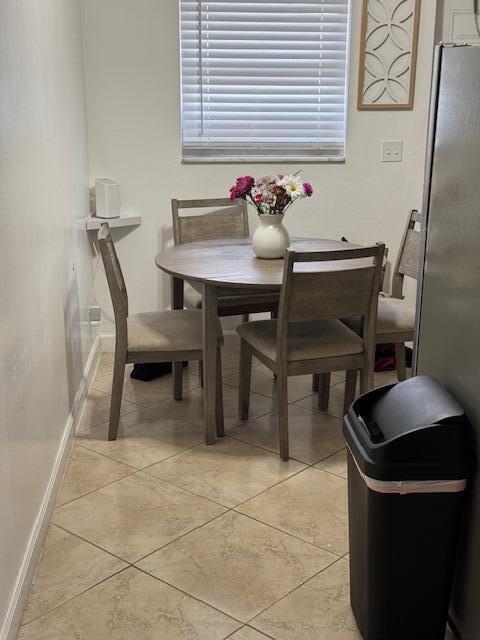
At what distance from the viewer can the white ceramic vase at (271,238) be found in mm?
3498

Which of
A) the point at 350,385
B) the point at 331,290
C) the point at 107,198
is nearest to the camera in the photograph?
the point at 331,290

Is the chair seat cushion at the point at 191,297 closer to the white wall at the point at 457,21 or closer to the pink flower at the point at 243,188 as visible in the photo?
the pink flower at the point at 243,188

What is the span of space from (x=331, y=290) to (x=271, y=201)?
0.65 metres

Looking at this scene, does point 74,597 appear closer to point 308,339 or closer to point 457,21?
point 308,339

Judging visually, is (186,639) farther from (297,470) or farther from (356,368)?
(356,368)

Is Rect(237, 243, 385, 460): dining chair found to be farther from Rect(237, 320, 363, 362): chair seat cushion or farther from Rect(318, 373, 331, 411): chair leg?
Rect(318, 373, 331, 411): chair leg

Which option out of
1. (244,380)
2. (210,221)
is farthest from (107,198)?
(244,380)

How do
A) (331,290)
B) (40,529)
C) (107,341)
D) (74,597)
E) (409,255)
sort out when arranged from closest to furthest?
(74,597), (40,529), (331,290), (409,255), (107,341)

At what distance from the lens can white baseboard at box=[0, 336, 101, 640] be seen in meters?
2.06

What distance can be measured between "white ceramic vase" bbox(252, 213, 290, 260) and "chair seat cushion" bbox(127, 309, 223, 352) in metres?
0.42

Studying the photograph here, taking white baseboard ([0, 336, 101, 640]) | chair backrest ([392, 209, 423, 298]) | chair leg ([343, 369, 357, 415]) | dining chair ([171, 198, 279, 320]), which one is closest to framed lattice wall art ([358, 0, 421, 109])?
chair backrest ([392, 209, 423, 298])

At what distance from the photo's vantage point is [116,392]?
3.31 meters

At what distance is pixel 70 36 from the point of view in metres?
3.68

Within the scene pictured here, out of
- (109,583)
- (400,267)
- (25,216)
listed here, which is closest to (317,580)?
(109,583)
